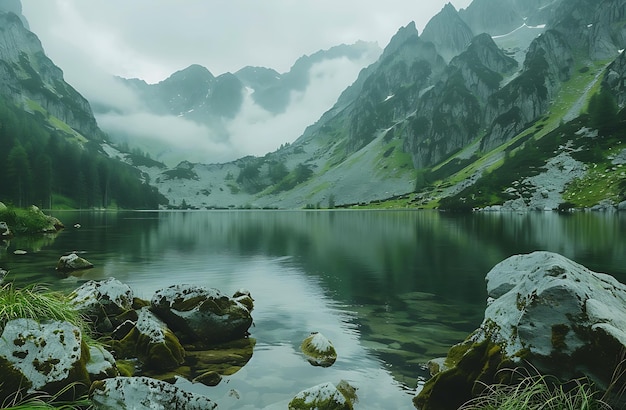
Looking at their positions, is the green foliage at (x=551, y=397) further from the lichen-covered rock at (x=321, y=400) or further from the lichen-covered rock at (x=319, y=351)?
the lichen-covered rock at (x=319, y=351)

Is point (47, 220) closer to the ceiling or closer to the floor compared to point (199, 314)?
closer to the ceiling

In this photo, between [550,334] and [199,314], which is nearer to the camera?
[550,334]

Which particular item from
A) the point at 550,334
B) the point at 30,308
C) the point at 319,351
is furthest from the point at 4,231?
the point at 550,334

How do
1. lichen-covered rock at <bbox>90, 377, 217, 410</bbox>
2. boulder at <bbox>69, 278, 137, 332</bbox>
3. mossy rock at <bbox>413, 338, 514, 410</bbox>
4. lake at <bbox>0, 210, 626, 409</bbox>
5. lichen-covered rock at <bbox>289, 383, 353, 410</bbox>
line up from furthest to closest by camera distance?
boulder at <bbox>69, 278, 137, 332</bbox>, lake at <bbox>0, 210, 626, 409</bbox>, lichen-covered rock at <bbox>289, 383, 353, 410</bbox>, mossy rock at <bbox>413, 338, 514, 410</bbox>, lichen-covered rock at <bbox>90, 377, 217, 410</bbox>

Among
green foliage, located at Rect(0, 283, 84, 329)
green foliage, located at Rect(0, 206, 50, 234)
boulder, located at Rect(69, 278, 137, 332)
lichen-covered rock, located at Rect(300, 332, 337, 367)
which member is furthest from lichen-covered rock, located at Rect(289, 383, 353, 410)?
green foliage, located at Rect(0, 206, 50, 234)

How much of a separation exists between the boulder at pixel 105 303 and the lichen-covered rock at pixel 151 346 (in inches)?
92.4

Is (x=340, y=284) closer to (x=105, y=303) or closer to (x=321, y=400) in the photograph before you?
(x=105, y=303)

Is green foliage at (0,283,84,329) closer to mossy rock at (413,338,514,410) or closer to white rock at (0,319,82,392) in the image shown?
white rock at (0,319,82,392)

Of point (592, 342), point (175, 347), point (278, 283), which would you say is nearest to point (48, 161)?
→ point (278, 283)

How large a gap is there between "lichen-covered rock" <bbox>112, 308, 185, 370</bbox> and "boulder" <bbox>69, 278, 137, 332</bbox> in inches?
92.4

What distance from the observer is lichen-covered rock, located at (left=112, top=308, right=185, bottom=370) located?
16294mm

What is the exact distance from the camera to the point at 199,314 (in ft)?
64.0

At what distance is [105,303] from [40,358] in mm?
11036

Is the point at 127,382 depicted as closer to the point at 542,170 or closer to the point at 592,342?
the point at 592,342
